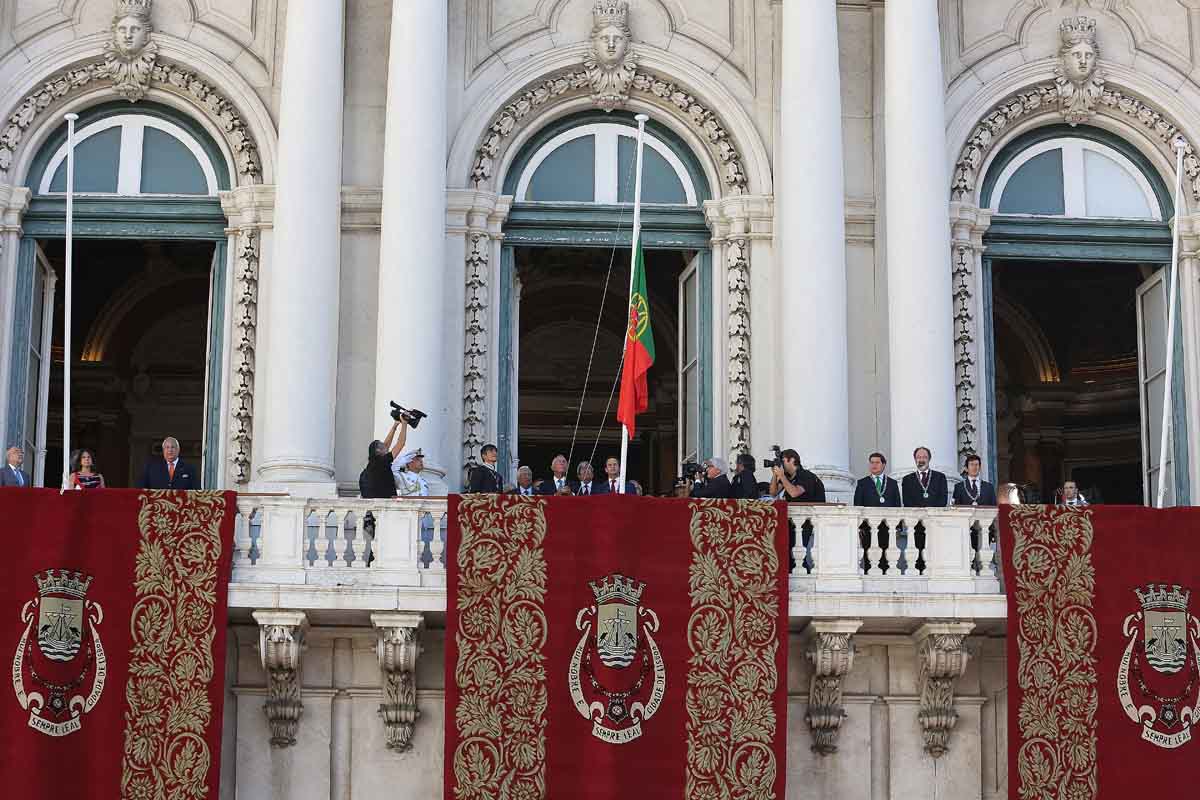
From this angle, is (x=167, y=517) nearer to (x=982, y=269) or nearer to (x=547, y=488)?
(x=547, y=488)

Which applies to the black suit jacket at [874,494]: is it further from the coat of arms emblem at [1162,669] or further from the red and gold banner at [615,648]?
the coat of arms emblem at [1162,669]

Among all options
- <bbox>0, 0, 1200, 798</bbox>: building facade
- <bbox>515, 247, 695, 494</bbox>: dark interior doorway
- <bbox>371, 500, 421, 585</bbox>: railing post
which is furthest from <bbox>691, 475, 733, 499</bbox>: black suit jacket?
<bbox>515, 247, 695, 494</bbox>: dark interior doorway

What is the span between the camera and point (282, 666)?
22266 millimetres

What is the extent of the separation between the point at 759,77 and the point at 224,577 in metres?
8.12

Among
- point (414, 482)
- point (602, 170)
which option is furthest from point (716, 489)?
point (602, 170)

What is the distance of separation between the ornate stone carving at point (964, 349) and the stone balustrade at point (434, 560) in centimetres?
314

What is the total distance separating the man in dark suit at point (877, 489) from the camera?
2325 cm

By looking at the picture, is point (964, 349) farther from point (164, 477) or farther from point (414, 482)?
point (164, 477)

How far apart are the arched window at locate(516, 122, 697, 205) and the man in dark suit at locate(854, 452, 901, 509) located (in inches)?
175

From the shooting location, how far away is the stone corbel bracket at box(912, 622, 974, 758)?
2238cm

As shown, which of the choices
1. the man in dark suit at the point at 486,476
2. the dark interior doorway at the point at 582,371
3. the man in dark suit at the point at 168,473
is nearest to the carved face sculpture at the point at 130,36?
the man in dark suit at the point at 168,473

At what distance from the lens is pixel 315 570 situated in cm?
2209

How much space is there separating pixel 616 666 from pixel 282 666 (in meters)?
2.86

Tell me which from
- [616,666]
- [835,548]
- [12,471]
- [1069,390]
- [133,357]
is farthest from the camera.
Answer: [133,357]
